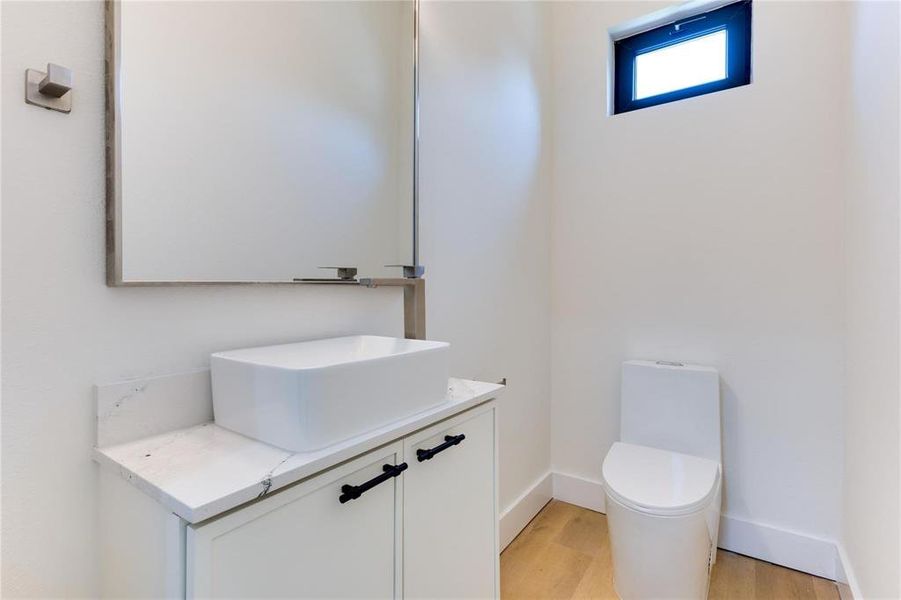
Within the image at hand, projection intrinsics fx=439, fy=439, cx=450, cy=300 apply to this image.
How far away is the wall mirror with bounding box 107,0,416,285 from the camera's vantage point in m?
0.81

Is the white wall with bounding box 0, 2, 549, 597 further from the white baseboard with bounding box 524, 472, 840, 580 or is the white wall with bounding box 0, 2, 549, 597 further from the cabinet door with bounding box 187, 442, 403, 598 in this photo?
Answer: the white baseboard with bounding box 524, 472, 840, 580

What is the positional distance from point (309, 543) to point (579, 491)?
71.2 inches

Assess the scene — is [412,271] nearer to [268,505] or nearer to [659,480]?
[268,505]

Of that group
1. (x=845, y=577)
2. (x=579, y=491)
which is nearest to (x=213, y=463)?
(x=579, y=491)

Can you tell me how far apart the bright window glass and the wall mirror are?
134 centimetres

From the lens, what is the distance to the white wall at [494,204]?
1.51m

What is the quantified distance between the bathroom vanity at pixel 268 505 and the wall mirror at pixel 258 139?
28cm

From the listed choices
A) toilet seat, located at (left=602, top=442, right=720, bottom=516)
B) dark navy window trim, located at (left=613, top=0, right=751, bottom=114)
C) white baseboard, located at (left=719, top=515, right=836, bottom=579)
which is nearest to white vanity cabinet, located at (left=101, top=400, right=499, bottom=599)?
toilet seat, located at (left=602, top=442, right=720, bottom=516)

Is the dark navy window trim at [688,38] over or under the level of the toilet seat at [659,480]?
Result: over

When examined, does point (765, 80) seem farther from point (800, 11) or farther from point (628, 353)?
point (628, 353)

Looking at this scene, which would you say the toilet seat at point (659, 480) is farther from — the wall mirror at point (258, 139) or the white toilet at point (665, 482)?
the wall mirror at point (258, 139)

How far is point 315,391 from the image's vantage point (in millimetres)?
714

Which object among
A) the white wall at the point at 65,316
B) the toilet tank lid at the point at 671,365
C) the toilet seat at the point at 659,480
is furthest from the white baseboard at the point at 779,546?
the white wall at the point at 65,316

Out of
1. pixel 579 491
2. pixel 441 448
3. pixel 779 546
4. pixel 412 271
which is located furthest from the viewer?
pixel 579 491
